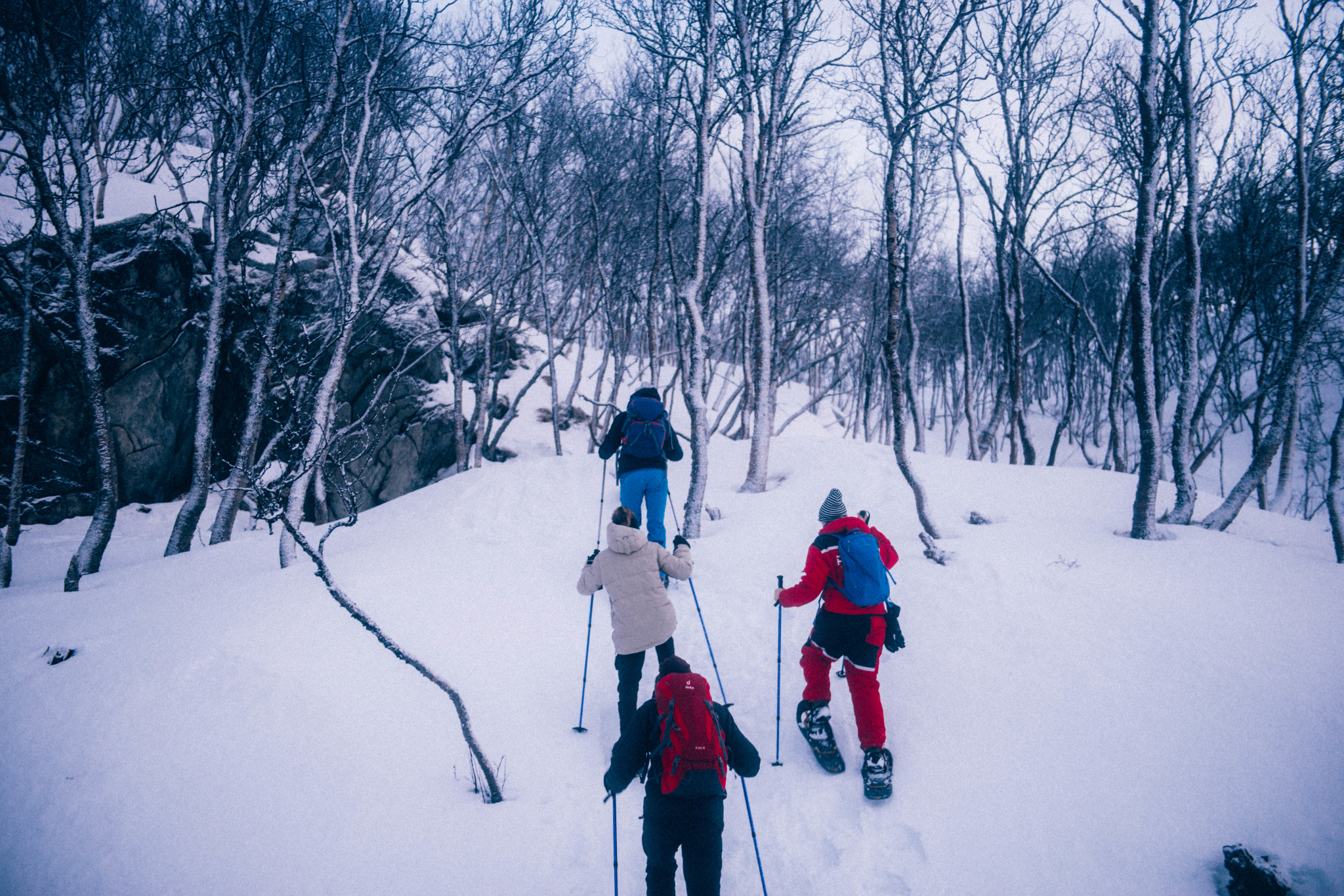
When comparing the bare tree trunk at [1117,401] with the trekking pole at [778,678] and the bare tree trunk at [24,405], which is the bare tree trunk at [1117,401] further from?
the bare tree trunk at [24,405]

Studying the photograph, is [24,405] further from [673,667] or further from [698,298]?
[673,667]

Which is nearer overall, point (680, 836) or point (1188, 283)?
point (680, 836)

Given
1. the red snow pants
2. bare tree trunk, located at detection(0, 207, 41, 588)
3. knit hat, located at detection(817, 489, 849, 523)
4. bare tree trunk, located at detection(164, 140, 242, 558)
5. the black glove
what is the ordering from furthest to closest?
1. bare tree trunk, located at detection(164, 140, 242, 558)
2. bare tree trunk, located at detection(0, 207, 41, 588)
3. knit hat, located at detection(817, 489, 849, 523)
4. the black glove
5. the red snow pants

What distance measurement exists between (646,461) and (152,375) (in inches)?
478

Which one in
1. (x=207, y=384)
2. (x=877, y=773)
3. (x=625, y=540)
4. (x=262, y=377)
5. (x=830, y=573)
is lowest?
(x=877, y=773)

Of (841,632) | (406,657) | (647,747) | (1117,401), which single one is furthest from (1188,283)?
(406,657)

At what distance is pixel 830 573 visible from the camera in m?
3.80

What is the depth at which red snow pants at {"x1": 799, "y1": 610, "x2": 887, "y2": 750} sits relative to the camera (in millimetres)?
3594

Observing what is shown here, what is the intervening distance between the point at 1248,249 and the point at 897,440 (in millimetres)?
12021

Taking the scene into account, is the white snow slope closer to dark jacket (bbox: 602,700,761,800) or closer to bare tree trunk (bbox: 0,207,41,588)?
dark jacket (bbox: 602,700,761,800)

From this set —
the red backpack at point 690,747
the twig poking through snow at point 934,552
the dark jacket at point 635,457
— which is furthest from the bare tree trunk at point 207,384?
the twig poking through snow at point 934,552

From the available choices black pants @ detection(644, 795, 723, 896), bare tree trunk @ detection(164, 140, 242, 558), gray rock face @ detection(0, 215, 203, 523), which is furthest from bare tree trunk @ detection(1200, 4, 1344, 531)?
gray rock face @ detection(0, 215, 203, 523)

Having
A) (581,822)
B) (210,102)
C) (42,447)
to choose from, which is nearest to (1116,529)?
(581,822)

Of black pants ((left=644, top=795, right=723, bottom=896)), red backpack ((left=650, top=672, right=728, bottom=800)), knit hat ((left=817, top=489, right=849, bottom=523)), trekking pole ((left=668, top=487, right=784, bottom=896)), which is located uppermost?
knit hat ((left=817, top=489, right=849, bottom=523))
